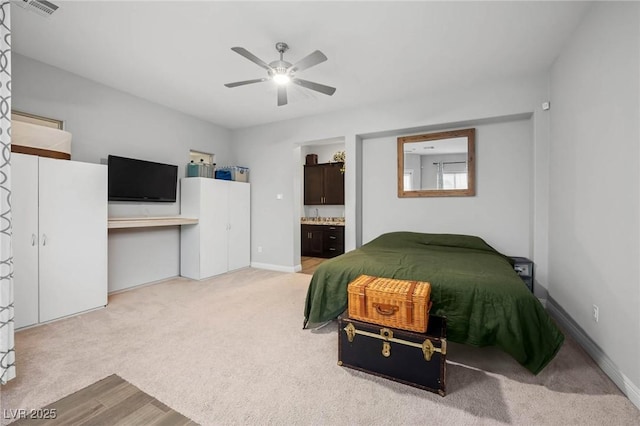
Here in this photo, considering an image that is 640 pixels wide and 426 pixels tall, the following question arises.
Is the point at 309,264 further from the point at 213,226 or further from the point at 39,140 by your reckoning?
the point at 39,140

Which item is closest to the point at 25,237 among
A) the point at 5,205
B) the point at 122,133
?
the point at 5,205

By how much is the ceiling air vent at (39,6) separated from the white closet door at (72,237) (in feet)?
4.20

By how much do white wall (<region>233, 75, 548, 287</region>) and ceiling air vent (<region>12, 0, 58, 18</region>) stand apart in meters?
3.21

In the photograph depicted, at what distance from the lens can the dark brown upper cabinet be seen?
6441mm

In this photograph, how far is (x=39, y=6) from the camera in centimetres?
212

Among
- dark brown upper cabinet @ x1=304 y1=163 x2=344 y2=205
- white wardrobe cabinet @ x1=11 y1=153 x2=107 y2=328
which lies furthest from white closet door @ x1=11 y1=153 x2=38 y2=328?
dark brown upper cabinet @ x1=304 y1=163 x2=344 y2=205

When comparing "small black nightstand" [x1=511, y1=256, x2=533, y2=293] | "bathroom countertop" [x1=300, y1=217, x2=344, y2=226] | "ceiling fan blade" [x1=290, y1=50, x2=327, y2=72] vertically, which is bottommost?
"small black nightstand" [x1=511, y1=256, x2=533, y2=293]

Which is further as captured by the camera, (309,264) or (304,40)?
(309,264)

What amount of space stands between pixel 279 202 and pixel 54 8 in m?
3.51

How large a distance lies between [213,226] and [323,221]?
2705mm

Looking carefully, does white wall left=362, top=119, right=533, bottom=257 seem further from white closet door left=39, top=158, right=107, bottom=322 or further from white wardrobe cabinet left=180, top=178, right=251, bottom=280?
white closet door left=39, top=158, right=107, bottom=322

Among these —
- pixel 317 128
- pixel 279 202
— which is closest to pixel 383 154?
pixel 317 128

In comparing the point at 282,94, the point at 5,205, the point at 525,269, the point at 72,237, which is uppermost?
the point at 282,94

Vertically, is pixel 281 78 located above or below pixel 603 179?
above
